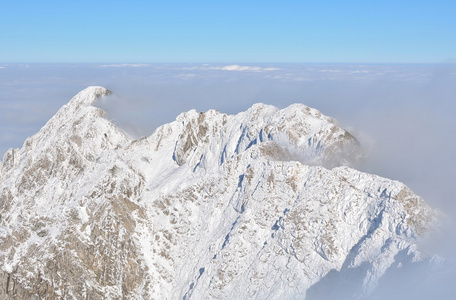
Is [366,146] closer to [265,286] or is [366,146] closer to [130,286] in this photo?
[265,286]

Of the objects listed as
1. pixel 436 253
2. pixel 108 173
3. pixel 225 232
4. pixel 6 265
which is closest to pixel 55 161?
pixel 108 173

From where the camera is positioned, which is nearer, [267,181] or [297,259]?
[297,259]

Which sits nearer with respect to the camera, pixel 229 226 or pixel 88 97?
pixel 229 226

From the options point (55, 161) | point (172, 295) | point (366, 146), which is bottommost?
point (172, 295)

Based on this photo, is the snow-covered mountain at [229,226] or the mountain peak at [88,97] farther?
the mountain peak at [88,97]

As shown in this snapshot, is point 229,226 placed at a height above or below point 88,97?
below

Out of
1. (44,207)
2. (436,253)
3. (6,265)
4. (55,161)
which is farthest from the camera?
(55,161)

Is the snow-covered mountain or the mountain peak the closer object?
the snow-covered mountain

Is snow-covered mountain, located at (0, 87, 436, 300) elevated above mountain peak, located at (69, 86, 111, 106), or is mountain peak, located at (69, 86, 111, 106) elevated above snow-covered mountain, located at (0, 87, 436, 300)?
mountain peak, located at (69, 86, 111, 106)
